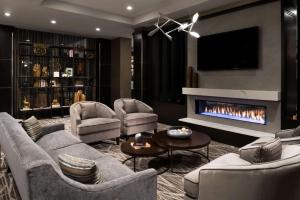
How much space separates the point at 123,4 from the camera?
17.2 feet

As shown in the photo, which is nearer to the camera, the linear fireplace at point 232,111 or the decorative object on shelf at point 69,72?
the linear fireplace at point 232,111

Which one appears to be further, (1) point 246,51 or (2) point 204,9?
(2) point 204,9

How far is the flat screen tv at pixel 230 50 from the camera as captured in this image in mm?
4418

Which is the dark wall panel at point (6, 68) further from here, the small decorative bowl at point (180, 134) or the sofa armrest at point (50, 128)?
the small decorative bowl at point (180, 134)

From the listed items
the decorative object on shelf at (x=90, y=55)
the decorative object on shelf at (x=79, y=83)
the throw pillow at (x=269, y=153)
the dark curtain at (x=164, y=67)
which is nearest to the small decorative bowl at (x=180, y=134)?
Result: the throw pillow at (x=269, y=153)

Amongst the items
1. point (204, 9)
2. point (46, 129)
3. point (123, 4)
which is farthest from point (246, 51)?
point (46, 129)

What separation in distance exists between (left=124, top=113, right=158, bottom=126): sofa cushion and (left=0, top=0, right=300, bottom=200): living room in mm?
29

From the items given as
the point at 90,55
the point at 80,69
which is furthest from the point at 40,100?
the point at 90,55

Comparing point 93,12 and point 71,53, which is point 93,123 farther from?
point 71,53

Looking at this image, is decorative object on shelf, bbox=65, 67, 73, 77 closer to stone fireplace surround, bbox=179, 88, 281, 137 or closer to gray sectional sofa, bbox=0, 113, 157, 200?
stone fireplace surround, bbox=179, 88, 281, 137

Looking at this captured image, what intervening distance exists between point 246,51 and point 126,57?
4.75 m

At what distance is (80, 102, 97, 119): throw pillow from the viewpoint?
4504 mm

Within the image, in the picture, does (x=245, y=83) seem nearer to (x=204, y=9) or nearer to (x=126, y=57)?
(x=204, y=9)

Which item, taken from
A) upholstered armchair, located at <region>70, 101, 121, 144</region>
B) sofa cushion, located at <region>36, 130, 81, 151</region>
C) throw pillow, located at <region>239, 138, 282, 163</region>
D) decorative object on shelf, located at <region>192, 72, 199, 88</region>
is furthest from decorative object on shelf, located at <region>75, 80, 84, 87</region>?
throw pillow, located at <region>239, 138, 282, 163</region>
